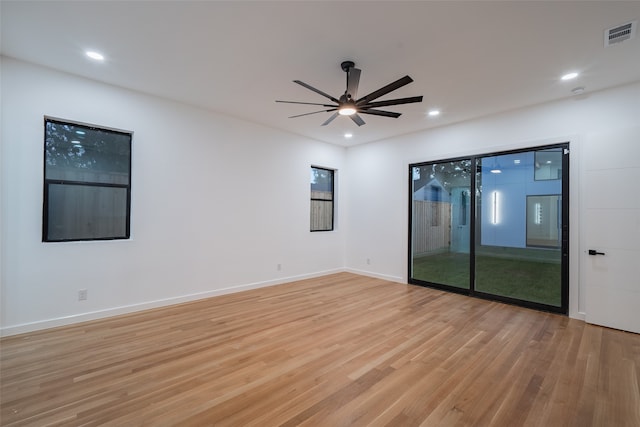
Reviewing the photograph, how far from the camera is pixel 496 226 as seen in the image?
4.65 metres

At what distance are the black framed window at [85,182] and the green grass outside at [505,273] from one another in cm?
527

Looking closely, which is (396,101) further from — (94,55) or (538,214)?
(94,55)

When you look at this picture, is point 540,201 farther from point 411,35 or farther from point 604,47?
point 411,35

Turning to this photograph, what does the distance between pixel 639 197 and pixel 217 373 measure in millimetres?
5122

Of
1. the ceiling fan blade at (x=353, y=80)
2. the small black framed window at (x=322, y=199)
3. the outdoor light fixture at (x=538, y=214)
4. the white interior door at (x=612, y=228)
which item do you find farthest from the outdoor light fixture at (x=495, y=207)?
the small black framed window at (x=322, y=199)

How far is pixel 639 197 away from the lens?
3334 millimetres

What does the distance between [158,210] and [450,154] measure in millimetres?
5026

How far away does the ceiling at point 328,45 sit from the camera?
231 centimetres

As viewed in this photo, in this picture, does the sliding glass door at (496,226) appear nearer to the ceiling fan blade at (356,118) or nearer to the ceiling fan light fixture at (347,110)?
the ceiling fan blade at (356,118)

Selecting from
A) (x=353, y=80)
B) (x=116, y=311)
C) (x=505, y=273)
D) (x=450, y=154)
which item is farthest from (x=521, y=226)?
(x=116, y=311)

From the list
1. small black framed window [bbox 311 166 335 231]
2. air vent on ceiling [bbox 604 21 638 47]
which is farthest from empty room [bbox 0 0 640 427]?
small black framed window [bbox 311 166 335 231]

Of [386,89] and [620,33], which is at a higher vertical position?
[620,33]

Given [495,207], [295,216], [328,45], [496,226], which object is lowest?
[496,226]

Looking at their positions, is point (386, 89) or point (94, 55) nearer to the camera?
point (386, 89)
